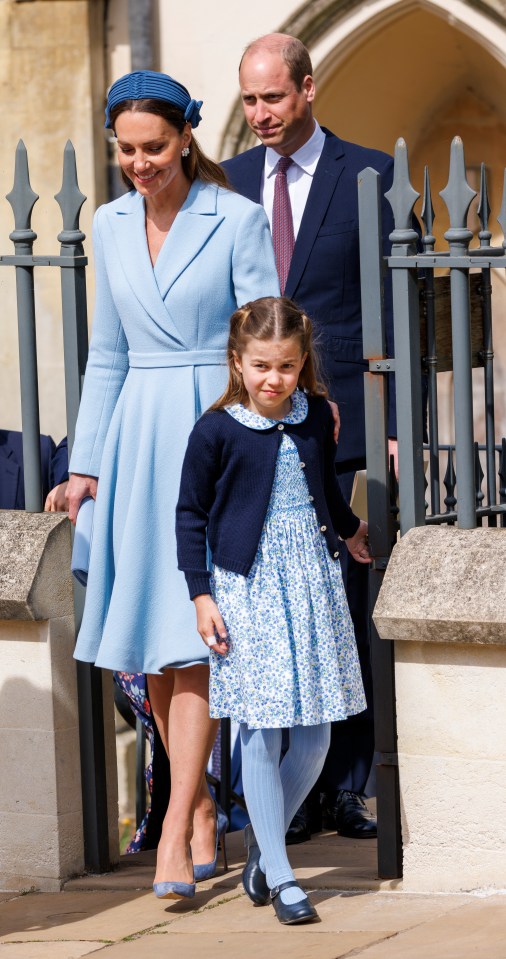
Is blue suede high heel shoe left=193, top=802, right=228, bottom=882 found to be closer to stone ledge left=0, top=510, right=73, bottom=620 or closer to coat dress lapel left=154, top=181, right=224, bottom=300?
stone ledge left=0, top=510, right=73, bottom=620

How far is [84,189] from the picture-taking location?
10.1 metres

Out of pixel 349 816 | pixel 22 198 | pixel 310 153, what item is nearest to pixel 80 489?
pixel 22 198

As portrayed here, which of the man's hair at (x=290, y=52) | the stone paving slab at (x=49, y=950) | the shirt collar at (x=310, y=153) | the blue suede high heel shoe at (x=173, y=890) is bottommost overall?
the stone paving slab at (x=49, y=950)

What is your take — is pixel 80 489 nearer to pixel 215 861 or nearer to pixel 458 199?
pixel 215 861

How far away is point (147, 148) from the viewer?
156 inches

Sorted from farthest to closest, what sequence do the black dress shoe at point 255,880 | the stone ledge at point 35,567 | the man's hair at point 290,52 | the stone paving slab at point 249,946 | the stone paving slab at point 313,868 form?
the man's hair at point 290,52 → the stone ledge at point 35,567 → the stone paving slab at point 313,868 → the black dress shoe at point 255,880 → the stone paving slab at point 249,946

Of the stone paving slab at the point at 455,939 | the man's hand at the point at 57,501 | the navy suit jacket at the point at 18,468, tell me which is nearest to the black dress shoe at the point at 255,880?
the stone paving slab at the point at 455,939

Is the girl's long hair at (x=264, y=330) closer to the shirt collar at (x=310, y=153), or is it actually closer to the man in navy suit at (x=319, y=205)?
the man in navy suit at (x=319, y=205)

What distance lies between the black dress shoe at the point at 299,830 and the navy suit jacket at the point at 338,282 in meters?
0.99

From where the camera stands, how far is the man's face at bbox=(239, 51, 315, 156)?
4.51 metres

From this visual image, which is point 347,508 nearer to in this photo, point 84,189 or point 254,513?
point 254,513

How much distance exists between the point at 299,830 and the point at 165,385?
1.40 metres

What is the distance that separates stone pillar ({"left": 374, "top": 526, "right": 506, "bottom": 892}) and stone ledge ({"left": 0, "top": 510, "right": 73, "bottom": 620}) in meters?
0.92

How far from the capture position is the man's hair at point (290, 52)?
4.55 m
